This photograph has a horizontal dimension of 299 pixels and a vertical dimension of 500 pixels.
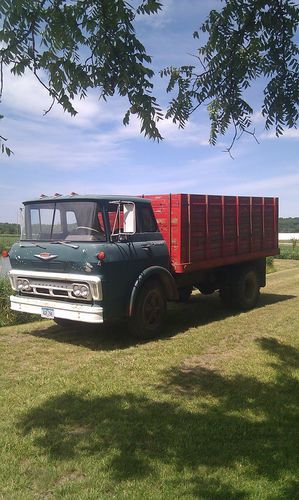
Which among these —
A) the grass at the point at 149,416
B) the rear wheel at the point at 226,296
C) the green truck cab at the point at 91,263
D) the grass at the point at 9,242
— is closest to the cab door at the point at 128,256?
the green truck cab at the point at 91,263

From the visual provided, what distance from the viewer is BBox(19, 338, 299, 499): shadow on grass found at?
10.7 ft

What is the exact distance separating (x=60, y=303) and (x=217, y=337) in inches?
101

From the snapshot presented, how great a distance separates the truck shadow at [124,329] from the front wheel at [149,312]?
168 mm

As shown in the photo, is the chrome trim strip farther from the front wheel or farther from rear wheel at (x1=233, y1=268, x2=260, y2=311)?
rear wheel at (x1=233, y1=268, x2=260, y2=311)

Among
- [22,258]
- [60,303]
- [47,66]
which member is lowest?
[60,303]

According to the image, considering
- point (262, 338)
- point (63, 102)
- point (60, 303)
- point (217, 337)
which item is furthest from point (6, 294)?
point (63, 102)

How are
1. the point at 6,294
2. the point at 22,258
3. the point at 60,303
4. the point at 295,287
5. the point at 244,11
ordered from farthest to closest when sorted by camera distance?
1. the point at 295,287
2. the point at 6,294
3. the point at 22,258
4. the point at 60,303
5. the point at 244,11

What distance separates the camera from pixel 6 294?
941cm

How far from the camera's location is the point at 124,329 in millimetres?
8016

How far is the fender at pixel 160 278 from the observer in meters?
6.89

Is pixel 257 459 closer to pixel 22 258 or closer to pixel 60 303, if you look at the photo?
pixel 60 303

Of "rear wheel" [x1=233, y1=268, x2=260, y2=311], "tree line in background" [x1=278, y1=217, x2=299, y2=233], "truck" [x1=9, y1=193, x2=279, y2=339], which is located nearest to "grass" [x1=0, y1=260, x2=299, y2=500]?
"truck" [x1=9, y1=193, x2=279, y2=339]

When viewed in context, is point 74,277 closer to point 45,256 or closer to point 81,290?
point 81,290

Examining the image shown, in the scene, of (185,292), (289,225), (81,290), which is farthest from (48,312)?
(289,225)
